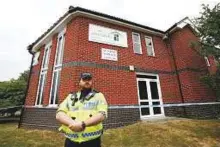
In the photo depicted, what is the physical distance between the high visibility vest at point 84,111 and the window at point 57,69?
25.8 ft

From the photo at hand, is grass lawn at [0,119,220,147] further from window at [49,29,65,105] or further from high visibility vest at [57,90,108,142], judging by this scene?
high visibility vest at [57,90,108,142]

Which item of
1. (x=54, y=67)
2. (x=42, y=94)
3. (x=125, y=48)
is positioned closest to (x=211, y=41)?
(x=125, y=48)

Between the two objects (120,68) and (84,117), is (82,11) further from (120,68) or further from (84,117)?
(84,117)

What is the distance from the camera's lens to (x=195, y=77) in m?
12.3

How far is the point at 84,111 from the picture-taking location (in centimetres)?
254

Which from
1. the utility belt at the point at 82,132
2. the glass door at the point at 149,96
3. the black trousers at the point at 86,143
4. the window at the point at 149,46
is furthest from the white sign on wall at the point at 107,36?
the black trousers at the point at 86,143

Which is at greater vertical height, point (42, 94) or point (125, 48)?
point (125, 48)

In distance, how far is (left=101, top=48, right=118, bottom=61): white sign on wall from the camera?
10.2 meters

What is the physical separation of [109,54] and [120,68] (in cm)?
98

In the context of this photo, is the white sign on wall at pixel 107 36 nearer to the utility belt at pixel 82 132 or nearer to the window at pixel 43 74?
the window at pixel 43 74

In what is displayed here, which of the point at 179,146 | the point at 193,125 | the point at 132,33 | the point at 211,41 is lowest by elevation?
the point at 179,146

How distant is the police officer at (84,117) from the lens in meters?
2.38

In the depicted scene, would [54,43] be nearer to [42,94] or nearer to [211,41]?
[42,94]

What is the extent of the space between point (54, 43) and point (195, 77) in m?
9.35
